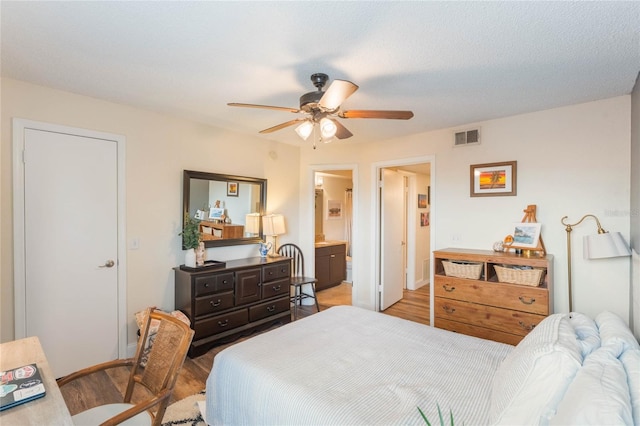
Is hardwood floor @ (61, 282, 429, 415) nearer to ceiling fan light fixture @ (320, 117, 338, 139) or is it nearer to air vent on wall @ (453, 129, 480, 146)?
ceiling fan light fixture @ (320, 117, 338, 139)

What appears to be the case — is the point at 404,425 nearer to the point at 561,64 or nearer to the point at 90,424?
the point at 90,424

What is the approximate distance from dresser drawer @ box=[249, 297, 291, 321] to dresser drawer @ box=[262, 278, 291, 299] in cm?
9

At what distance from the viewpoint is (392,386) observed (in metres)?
1.50

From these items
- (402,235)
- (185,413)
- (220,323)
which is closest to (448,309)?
(402,235)

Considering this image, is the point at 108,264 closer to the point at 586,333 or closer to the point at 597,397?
the point at 597,397

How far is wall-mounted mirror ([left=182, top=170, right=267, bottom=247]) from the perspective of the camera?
3.50m

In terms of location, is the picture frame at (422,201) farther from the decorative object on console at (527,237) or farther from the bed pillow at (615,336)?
the bed pillow at (615,336)

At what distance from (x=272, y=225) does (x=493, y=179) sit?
2.69 m

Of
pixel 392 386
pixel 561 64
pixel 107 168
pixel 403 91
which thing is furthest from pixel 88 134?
pixel 561 64

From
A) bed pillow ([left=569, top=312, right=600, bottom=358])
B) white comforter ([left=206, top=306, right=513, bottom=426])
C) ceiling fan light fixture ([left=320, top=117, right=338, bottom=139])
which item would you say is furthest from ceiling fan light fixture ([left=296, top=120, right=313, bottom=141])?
bed pillow ([left=569, top=312, right=600, bottom=358])

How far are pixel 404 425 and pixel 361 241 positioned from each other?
3.33 m

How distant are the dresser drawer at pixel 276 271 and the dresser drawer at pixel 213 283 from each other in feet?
1.54

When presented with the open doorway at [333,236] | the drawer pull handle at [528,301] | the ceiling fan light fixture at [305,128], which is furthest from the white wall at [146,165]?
the drawer pull handle at [528,301]

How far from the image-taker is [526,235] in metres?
3.07
